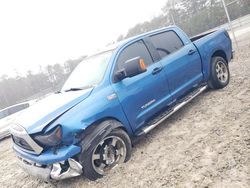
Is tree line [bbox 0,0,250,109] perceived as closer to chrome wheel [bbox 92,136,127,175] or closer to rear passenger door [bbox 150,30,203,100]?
rear passenger door [bbox 150,30,203,100]

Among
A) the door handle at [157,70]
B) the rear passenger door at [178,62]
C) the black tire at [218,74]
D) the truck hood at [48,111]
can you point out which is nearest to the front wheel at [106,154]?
the truck hood at [48,111]

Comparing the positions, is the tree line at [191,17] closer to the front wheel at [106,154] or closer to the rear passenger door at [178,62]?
the rear passenger door at [178,62]

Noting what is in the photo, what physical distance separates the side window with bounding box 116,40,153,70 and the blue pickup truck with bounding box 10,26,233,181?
0.06ft

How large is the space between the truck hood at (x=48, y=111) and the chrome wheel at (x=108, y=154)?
0.69m

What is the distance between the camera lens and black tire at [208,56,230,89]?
634cm

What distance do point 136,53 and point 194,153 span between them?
2.01m

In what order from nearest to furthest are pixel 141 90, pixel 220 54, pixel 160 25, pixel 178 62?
1. pixel 141 90
2. pixel 178 62
3. pixel 220 54
4. pixel 160 25

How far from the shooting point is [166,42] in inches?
223

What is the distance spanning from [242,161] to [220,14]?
27092mm

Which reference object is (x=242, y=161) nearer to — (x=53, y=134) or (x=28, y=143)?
(x=53, y=134)

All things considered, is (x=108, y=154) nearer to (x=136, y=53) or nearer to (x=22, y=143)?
(x=22, y=143)

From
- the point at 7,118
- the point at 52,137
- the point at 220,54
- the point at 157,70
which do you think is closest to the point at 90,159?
the point at 52,137

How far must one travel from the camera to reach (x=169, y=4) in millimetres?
32031

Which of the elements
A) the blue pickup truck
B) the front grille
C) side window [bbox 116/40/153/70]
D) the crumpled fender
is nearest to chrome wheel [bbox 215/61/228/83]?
the blue pickup truck
